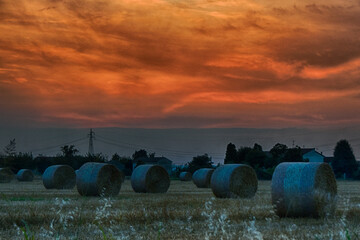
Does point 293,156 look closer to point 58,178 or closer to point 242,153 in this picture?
point 242,153

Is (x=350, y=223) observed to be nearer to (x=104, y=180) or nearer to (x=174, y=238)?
(x=174, y=238)

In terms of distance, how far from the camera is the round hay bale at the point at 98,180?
25281mm

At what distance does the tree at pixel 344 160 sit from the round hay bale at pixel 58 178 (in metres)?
66.6

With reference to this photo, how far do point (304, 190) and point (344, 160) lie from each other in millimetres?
86046

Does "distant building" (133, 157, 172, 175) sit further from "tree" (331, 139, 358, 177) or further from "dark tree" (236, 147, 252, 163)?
"tree" (331, 139, 358, 177)

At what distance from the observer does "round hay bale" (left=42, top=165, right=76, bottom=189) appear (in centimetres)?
3581

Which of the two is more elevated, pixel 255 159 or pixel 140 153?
pixel 140 153

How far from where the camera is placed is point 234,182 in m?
24.9

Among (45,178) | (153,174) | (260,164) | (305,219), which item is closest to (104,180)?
(153,174)

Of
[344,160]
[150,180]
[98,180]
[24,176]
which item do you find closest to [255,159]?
[344,160]

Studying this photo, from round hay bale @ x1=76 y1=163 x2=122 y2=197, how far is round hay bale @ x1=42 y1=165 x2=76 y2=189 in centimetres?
1024

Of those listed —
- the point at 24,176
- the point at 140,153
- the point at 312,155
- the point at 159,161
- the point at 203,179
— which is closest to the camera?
the point at 203,179

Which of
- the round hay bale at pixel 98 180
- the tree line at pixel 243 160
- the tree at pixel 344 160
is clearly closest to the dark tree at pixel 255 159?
the tree line at pixel 243 160

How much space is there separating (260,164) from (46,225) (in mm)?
70568
